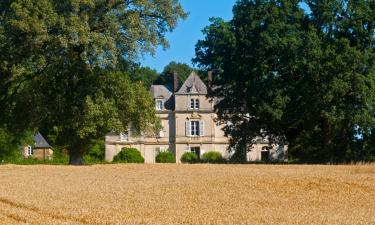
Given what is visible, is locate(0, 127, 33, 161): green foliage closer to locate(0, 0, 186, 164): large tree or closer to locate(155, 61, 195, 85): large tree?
locate(0, 0, 186, 164): large tree

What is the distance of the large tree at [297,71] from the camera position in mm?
43562

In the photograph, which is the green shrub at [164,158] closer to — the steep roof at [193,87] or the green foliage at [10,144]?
the steep roof at [193,87]

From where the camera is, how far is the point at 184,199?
62.8 feet

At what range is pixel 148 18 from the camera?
39.0 meters

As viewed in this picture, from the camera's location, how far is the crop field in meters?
15.0

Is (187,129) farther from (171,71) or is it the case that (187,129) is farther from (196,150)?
(171,71)

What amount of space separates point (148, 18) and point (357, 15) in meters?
14.7

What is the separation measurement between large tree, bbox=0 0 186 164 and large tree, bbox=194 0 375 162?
8817 mm

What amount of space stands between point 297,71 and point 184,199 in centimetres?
2801

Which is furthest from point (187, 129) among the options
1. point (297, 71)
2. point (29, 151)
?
point (297, 71)

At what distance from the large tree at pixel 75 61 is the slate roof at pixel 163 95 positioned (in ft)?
136

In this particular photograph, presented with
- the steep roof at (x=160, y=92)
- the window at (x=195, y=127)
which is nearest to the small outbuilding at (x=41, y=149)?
the steep roof at (x=160, y=92)

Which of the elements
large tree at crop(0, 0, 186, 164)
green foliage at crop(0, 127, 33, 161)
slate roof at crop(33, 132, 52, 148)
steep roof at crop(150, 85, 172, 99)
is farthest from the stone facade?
large tree at crop(0, 0, 186, 164)

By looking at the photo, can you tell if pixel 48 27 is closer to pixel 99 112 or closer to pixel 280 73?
pixel 99 112
